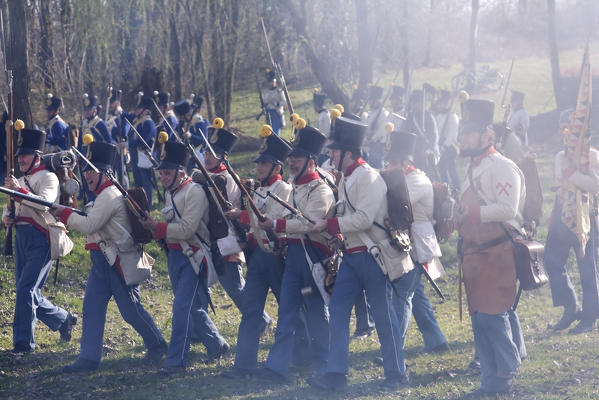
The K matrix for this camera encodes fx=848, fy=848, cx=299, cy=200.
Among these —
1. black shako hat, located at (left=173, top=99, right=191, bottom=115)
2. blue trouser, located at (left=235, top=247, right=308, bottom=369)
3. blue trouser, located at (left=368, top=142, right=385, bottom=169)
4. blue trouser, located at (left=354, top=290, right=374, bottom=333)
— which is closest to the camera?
blue trouser, located at (left=235, top=247, right=308, bottom=369)

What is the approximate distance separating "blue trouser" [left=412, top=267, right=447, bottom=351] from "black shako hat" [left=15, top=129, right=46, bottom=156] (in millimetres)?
4161

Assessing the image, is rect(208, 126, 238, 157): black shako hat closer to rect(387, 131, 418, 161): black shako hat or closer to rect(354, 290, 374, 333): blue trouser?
rect(387, 131, 418, 161): black shako hat

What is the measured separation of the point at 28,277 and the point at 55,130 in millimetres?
6284

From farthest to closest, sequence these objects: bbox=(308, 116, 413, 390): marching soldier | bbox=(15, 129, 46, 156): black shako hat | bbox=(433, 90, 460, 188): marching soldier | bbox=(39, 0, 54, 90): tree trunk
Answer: bbox=(39, 0, 54, 90): tree trunk
bbox=(433, 90, 460, 188): marching soldier
bbox=(15, 129, 46, 156): black shako hat
bbox=(308, 116, 413, 390): marching soldier

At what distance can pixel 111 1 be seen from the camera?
18.4 metres

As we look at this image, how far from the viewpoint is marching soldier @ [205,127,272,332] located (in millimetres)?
8664

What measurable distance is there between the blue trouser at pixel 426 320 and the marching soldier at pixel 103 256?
2765 millimetres

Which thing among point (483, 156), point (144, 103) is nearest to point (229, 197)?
point (483, 156)

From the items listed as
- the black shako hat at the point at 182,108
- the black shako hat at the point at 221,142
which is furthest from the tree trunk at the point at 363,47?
the black shako hat at the point at 221,142

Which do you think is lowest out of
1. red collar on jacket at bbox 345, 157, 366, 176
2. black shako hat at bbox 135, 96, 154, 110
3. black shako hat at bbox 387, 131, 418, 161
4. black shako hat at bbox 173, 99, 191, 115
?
red collar on jacket at bbox 345, 157, 366, 176

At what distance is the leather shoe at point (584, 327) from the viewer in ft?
30.3

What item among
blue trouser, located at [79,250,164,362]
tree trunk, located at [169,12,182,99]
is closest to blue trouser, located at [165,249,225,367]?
blue trouser, located at [79,250,164,362]

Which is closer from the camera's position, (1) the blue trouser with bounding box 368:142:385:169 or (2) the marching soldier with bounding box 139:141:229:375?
(2) the marching soldier with bounding box 139:141:229:375

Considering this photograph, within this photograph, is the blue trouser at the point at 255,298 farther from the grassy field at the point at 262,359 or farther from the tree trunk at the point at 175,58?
the tree trunk at the point at 175,58
